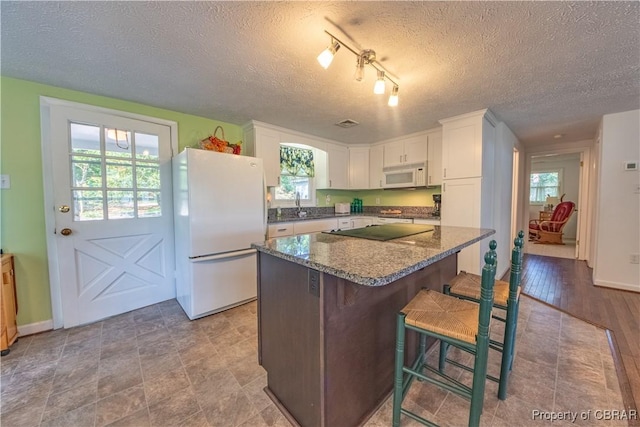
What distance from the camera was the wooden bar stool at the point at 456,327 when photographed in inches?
39.1

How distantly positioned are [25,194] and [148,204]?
0.87 metres

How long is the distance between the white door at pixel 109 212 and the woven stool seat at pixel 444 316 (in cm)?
273

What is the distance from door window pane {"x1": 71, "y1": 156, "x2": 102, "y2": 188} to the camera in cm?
229

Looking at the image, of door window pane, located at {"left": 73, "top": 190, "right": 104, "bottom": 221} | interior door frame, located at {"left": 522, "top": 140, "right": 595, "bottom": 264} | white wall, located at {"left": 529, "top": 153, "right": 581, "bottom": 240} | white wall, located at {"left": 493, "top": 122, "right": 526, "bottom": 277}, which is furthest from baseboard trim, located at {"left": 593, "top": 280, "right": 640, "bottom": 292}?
door window pane, located at {"left": 73, "top": 190, "right": 104, "bottom": 221}

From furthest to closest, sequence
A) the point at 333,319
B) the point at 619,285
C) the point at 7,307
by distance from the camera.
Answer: the point at 619,285, the point at 7,307, the point at 333,319

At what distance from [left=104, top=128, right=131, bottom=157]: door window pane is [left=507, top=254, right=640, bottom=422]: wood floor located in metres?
4.22

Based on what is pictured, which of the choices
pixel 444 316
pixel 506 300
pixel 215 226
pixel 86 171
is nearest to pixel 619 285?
pixel 506 300

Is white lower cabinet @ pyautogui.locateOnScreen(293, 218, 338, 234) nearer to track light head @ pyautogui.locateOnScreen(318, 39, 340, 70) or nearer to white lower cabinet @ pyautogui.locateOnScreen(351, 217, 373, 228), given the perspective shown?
white lower cabinet @ pyautogui.locateOnScreen(351, 217, 373, 228)

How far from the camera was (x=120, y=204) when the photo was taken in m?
2.51

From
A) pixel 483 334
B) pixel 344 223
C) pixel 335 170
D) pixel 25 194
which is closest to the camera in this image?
pixel 483 334

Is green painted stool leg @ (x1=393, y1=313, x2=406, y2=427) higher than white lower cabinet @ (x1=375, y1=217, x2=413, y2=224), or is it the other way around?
white lower cabinet @ (x1=375, y1=217, x2=413, y2=224)

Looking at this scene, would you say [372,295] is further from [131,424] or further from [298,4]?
[298,4]

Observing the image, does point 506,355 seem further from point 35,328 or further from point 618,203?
point 35,328

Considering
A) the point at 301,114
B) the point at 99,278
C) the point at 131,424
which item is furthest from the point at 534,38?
the point at 99,278
